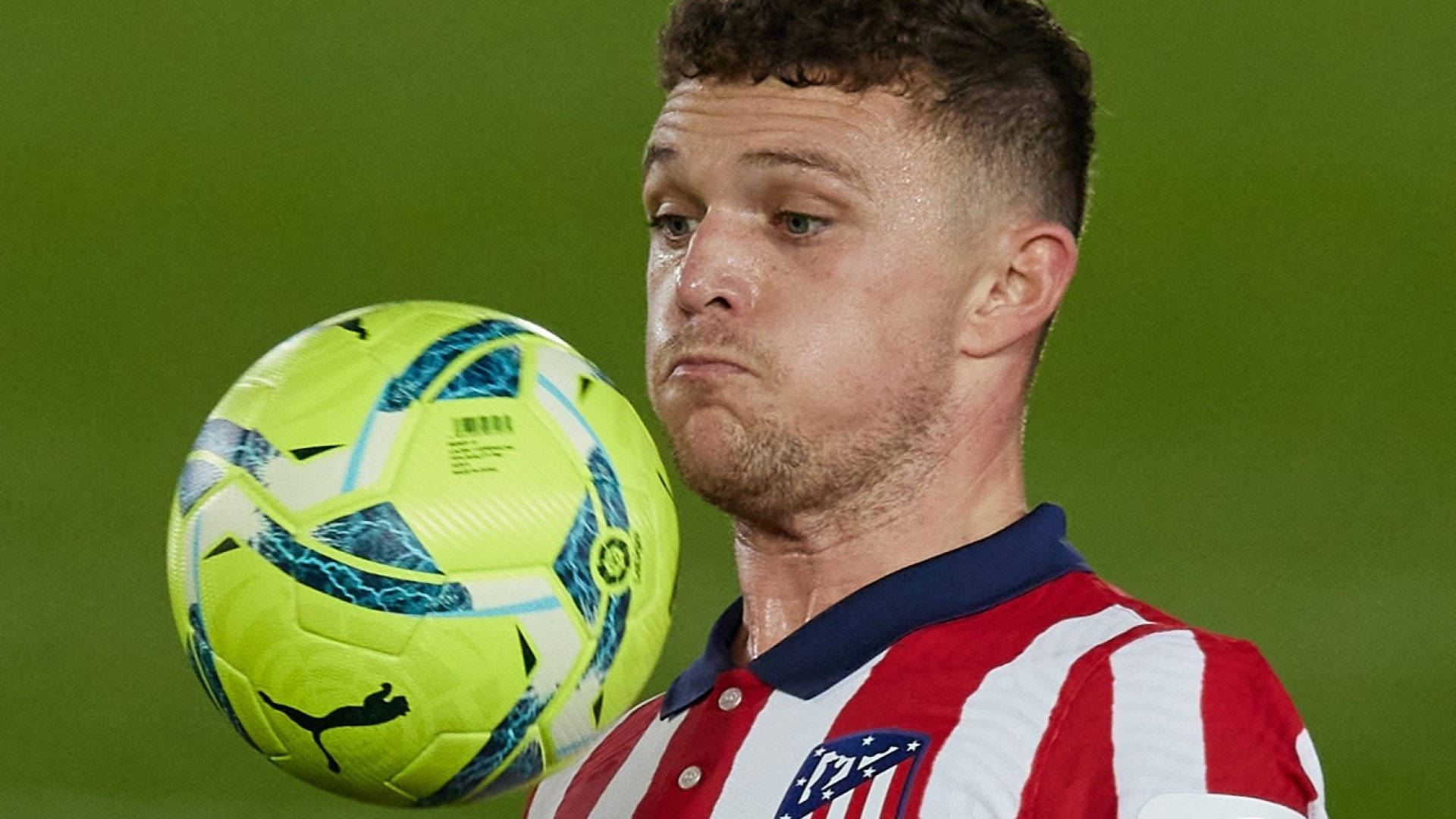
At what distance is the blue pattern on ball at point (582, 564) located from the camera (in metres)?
1.29

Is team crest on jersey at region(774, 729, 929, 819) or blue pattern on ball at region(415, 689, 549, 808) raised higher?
blue pattern on ball at region(415, 689, 549, 808)

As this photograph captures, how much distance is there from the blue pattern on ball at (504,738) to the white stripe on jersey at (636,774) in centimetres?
29

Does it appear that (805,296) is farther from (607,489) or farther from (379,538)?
(379,538)

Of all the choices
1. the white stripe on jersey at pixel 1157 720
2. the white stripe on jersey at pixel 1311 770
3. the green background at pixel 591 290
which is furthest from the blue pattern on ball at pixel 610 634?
the green background at pixel 591 290

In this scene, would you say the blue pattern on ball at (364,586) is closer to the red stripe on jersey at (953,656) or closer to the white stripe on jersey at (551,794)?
the red stripe on jersey at (953,656)

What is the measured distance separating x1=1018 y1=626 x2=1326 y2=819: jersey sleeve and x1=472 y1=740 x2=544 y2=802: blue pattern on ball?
307 millimetres

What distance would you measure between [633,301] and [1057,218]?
2076 millimetres

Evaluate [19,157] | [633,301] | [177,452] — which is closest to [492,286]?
[633,301]

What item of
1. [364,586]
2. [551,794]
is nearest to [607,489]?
[364,586]

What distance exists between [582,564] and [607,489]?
0.05 meters

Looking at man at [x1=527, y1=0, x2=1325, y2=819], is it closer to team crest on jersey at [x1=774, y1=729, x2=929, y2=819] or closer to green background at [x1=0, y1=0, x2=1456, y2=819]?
team crest on jersey at [x1=774, y1=729, x2=929, y2=819]

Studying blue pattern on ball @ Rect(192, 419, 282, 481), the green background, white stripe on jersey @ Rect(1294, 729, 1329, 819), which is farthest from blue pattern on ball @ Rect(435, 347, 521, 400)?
the green background

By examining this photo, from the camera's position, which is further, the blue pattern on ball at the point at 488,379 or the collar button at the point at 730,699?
the collar button at the point at 730,699

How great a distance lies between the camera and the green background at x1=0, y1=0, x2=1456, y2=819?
3389 mm
